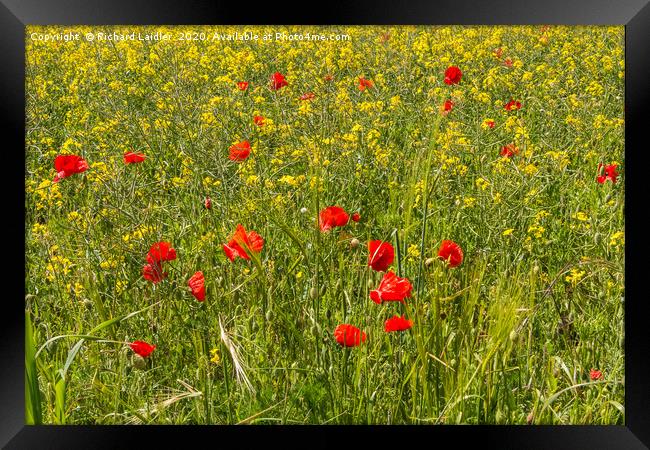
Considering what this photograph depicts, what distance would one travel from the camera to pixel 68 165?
2824 mm

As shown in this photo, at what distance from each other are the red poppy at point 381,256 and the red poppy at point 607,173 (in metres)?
0.70

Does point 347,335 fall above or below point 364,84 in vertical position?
below

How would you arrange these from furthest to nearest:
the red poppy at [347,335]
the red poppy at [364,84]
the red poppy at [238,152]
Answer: the red poppy at [364,84], the red poppy at [238,152], the red poppy at [347,335]

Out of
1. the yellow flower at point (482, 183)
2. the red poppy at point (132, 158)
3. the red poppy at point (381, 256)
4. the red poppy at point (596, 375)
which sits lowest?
the red poppy at point (596, 375)

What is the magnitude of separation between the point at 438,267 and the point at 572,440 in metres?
0.55

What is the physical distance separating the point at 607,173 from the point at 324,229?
0.83 metres

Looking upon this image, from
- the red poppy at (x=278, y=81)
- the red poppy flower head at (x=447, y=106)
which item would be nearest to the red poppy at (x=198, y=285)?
the red poppy at (x=278, y=81)

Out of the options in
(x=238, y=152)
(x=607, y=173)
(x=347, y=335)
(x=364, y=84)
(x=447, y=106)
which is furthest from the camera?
(x=364, y=84)

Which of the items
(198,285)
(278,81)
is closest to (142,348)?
(198,285)

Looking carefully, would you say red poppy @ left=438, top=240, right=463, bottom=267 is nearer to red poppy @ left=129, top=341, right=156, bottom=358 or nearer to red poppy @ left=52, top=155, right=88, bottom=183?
red poppy @ left=129, top=341, right=156, bottom=358

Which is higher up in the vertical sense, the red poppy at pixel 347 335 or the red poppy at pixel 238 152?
the red poppy at pixel 238 152

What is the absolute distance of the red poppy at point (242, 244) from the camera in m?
2.61
